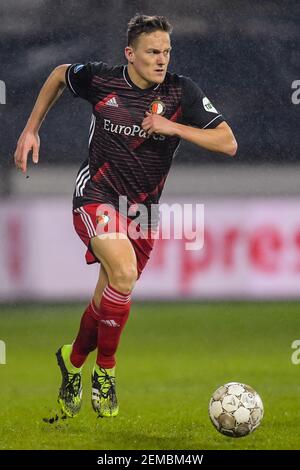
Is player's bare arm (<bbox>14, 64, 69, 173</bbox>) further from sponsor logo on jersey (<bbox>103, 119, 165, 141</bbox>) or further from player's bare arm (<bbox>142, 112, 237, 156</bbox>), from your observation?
player's bare arm (<bbox>142, 112, 237, 156</bbox>)

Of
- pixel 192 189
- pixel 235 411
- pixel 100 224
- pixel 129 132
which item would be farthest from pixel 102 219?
pixel 192 189

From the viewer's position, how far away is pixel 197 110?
652cm

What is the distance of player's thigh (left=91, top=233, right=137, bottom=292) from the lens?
20.2 feet

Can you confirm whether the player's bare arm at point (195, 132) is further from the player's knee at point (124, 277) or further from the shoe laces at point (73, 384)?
the shoe laces at point (73, 384)

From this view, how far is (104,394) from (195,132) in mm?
1663

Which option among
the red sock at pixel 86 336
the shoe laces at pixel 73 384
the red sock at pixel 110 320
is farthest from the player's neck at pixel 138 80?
the shoe laces at pixel 73 384

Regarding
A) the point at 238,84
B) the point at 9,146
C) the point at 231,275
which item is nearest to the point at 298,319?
the point at 231,275

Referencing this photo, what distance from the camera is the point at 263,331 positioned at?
40.2 ft

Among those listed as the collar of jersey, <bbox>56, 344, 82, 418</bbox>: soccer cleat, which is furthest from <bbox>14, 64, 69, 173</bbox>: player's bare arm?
<bbox>56, 344, 82, 418</bbox>: soccer cleat

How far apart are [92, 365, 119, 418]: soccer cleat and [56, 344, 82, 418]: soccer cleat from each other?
0.30 metres

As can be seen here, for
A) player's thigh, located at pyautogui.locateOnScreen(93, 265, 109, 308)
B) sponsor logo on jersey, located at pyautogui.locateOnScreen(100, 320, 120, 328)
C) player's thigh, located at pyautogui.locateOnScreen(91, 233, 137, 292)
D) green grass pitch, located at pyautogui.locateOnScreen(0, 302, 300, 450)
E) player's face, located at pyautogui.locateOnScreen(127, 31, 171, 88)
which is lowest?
green grass pitch, located at pyautogui.locateOnScreen(0, 302, 300, 450)

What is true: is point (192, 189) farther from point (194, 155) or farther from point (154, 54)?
point (154, 54)

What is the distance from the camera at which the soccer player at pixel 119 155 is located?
249 inches

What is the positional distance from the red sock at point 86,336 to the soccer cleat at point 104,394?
40 cm
